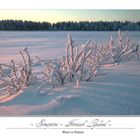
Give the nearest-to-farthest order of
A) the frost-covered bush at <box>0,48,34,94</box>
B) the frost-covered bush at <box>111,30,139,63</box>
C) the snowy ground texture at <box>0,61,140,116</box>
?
1. the snowy ground texture at <box>0,61,140,116</box>
2. the frost-covered bush at <box>0,48,34,94</box>
3. the frost-covered bush at <box>111,30,139,63</box>

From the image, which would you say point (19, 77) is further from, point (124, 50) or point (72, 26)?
point (124, 50)

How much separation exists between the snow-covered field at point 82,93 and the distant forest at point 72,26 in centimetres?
3

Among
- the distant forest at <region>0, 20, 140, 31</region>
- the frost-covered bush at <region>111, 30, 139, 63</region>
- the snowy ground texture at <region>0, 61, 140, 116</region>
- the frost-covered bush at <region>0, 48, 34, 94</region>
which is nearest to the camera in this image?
the snowy ground texture at <region>0, 61, 140, 116</region>

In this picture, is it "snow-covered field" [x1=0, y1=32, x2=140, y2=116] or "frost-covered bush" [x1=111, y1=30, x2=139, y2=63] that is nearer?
"snow-covered field" [x1=0, y1=32, x2=140, y2=116]

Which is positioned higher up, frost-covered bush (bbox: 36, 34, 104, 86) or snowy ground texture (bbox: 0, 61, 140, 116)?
frost-covered bush (bbox: 36, 34, 104, 86)

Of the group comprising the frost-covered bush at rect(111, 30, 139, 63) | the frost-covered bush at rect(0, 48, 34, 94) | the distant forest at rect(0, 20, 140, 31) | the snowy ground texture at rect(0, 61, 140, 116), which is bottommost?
the snowy ground texture at rect(0, 61, 140, 116)

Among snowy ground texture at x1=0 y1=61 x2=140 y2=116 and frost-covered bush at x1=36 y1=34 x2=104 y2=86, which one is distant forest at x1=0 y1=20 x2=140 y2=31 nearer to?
frost-covered bush at x1=36 y1=34 x2=104 y2=86

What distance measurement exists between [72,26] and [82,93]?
1.11 feet

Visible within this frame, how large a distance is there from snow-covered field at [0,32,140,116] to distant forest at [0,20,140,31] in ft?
0.09

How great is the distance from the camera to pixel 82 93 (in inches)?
64.4

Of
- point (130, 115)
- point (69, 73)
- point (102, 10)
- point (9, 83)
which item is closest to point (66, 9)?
point (102, 10)

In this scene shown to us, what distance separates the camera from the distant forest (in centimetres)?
180

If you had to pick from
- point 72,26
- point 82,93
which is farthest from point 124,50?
point 82,93

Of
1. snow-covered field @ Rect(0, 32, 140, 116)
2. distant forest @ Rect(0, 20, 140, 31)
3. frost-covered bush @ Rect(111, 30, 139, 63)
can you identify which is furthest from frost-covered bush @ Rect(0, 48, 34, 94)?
frost-covered bush @ Rect(111, 30, 139, 63)
